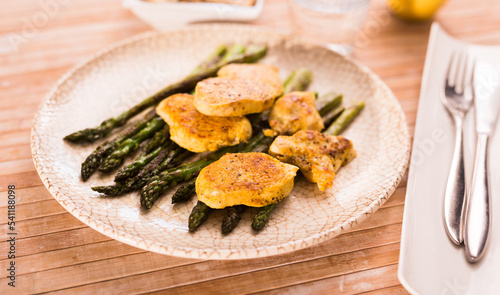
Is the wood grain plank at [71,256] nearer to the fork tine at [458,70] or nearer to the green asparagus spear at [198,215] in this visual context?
the green asparagus spear at [198,215]

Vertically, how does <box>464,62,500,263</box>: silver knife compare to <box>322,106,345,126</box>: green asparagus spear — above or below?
below

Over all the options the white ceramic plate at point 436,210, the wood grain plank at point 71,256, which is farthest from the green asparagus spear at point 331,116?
the wood grain plank at point 71,256

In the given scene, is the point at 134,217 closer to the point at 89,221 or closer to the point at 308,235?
the point at 89,221

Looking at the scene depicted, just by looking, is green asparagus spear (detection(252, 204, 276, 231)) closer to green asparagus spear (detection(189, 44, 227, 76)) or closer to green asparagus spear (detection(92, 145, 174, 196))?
green asparagus spear (detection(92, 145, 174, 196))

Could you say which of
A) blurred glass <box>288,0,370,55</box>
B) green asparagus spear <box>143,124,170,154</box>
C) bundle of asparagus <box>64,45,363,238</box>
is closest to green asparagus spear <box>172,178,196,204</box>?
bundle of asparagus <box>64,45,363,238</box>

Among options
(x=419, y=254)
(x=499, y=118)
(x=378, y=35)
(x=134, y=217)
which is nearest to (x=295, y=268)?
(x=419, y=254)
